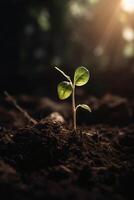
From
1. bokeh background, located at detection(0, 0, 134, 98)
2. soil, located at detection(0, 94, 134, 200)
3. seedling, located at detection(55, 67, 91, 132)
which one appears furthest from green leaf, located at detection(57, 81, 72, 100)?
bokeh background, located at detection(0, 0, 134, 98)

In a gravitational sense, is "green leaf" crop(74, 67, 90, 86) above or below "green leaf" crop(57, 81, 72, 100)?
above

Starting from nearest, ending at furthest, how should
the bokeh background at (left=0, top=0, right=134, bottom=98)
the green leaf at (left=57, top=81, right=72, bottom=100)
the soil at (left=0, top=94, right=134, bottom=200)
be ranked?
the soil at (left=0, top=94, right=134, bottom=200), the green leaf at (left=57, top=81, right=72, bottom=100), the bokeh background at (left=0, top=0, right=134, bottom=98)

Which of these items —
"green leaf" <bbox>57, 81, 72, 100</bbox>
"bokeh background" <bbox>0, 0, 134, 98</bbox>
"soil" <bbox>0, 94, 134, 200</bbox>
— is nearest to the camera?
"soil" <bbox>0, 94, 134, 200</bbox>

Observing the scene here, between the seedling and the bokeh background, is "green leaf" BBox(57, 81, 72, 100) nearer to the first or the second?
the seedling

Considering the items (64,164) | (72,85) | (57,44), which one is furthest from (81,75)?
(57,44)

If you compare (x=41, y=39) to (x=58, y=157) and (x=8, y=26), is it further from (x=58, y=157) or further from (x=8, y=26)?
(x=58, y=157)

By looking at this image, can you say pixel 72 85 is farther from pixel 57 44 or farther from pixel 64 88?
pixel 57 44

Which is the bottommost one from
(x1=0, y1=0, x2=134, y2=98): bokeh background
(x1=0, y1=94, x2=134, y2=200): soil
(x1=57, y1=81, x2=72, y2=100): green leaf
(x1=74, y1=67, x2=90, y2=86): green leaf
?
(x1=0, y1=94, x2=134, y2=200): soil

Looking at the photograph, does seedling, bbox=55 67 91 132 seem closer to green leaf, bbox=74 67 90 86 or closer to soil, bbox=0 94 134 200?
green leaf, bbox=74 67 90 86

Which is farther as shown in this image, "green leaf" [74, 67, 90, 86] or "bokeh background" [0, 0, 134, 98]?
"bokeh background" [0, 0, 134, 98]
